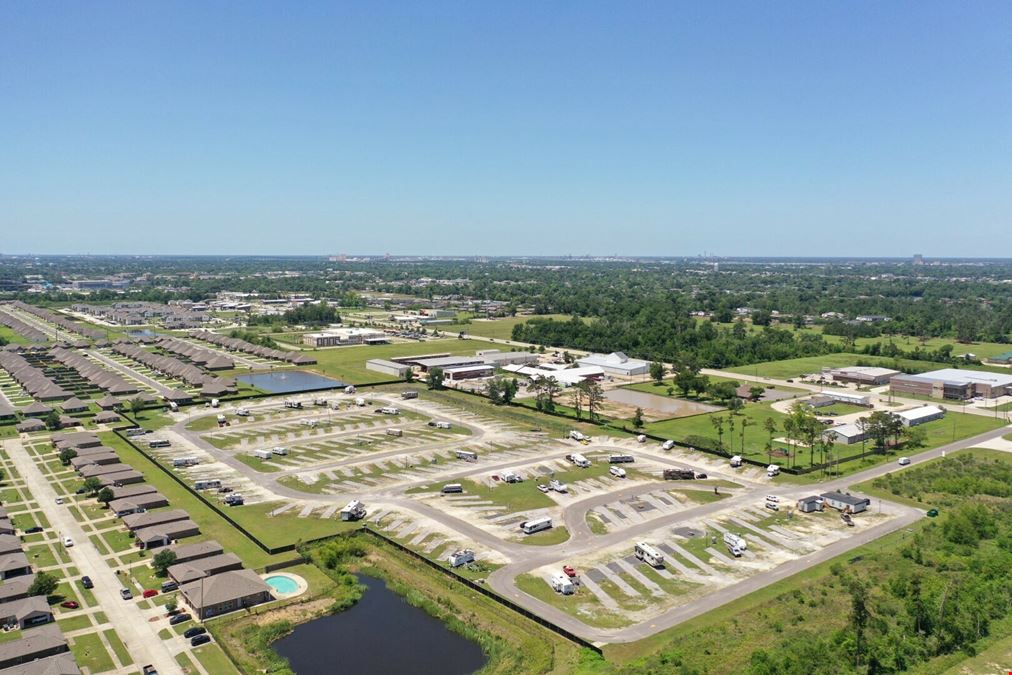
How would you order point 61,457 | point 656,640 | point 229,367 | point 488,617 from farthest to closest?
1. point 229,367
2. point 61,457
3. point 488,617
4. point 656,640

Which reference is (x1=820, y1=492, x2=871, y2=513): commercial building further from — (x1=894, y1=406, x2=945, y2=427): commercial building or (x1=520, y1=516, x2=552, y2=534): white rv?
(x1=894, y1=406, x2=945, y2=427): commercial building

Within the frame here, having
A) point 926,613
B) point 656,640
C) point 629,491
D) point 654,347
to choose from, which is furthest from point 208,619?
point 654,347

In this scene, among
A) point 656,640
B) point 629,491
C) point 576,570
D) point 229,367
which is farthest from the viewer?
point 229,367

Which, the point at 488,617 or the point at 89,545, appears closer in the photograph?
the point at 488,617

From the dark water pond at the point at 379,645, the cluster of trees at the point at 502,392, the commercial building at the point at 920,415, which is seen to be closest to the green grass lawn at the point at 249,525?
the dark water pond at the point at 379,645

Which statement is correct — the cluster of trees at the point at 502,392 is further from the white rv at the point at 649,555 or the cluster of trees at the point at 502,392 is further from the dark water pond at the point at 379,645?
the dark water pond at the point at 379,645

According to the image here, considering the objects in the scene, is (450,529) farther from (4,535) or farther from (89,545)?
(4,535)
